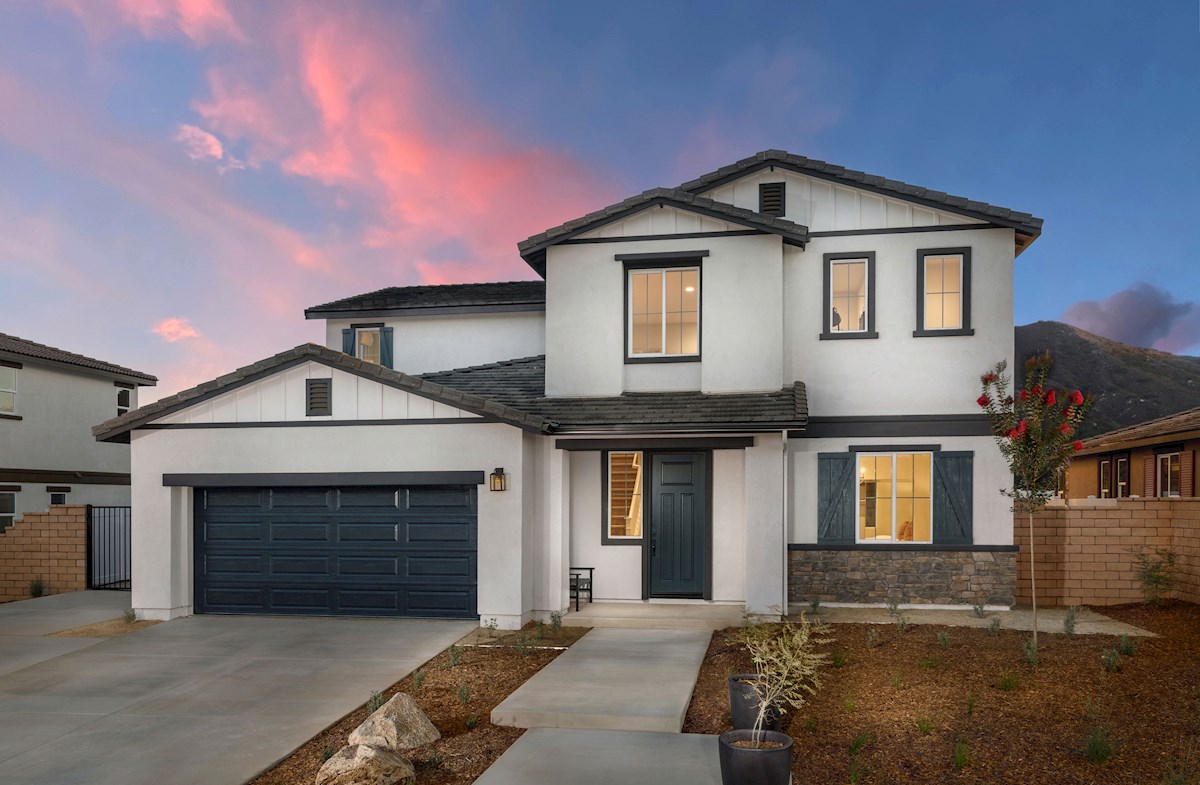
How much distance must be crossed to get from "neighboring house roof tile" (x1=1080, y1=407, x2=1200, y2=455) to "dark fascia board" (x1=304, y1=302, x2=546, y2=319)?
12206mm

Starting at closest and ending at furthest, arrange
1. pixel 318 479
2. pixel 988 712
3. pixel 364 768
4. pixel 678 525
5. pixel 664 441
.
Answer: pixel 364 768, pixel 988 712, pixel 318 479, pixel 664 441, pixel 678 525

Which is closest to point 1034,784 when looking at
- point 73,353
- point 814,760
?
point 814,760

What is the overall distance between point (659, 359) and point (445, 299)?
6.54 metres

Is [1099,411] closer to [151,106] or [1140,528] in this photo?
[1140,528]

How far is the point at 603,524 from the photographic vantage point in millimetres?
13438

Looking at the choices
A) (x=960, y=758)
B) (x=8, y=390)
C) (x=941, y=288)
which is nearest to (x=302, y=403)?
(x=960, y=758)

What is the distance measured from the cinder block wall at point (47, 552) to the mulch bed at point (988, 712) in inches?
520

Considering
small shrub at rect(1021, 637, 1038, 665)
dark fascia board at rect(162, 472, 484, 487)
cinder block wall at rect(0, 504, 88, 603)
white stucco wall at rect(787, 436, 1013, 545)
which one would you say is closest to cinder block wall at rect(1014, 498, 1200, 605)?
white stucco wall at rect(787, 436, 1013, 545)

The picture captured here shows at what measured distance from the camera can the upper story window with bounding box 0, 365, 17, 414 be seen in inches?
766

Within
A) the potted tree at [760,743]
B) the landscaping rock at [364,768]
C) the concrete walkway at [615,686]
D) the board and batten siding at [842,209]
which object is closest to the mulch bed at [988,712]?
the concrete walkway at [615,686]

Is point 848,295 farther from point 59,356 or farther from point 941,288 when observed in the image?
point 59,356

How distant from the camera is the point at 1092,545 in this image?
44.3ft

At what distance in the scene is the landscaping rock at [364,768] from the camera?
5.81 meters

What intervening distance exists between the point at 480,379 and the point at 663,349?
3613 mm
